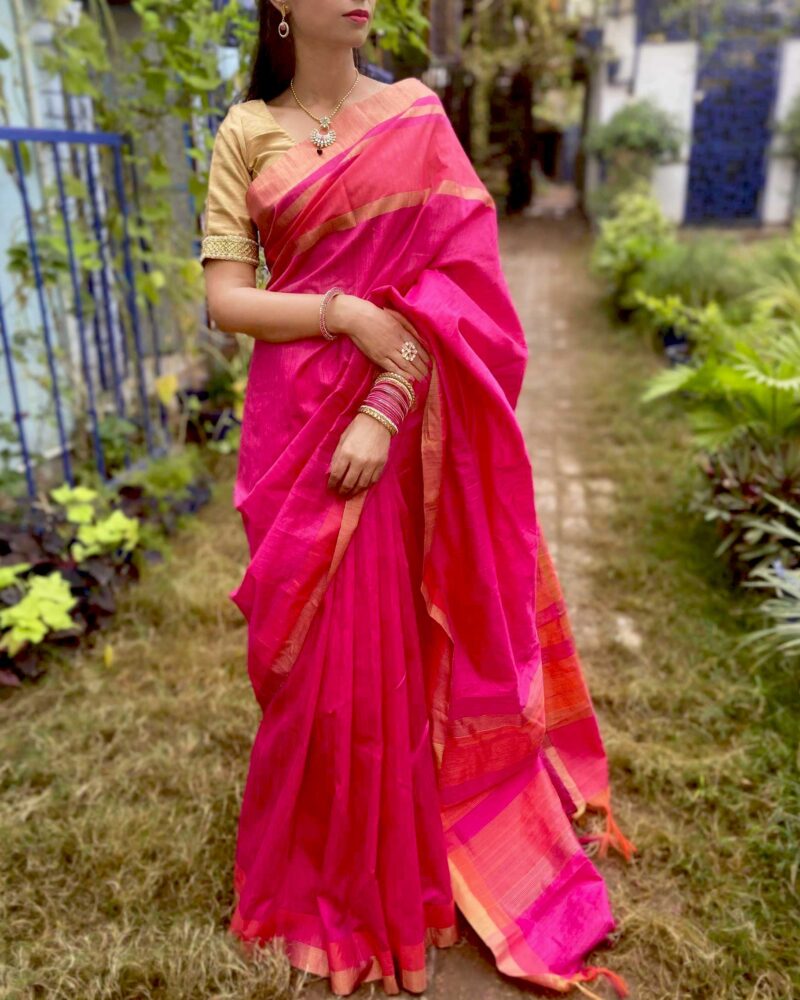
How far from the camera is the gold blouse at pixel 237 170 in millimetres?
1505

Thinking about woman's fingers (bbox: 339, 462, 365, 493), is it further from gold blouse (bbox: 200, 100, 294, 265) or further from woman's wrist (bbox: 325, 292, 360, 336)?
gold blouse (bbox: 200, 100, 294, 265)

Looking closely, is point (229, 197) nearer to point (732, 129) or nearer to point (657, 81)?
point (657, 81)

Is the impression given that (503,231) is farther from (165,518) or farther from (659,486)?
(165,518)

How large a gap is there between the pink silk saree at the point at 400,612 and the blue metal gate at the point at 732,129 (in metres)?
11.5

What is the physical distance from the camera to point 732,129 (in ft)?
37.9

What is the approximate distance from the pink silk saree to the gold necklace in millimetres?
20

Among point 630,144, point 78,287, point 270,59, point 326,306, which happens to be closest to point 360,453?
point 326,306

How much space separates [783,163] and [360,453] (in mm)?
12160

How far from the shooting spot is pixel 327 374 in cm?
153

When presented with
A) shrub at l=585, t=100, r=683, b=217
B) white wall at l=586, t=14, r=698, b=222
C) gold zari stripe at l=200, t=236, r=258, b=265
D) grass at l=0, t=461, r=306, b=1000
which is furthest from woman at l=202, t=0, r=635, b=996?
white wall at l=586, t=14, r=698, b=222

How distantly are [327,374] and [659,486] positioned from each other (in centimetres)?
294

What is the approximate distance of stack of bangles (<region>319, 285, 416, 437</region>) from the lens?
1477 mm

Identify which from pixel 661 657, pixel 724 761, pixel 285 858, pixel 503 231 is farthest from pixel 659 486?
pixel 503 231

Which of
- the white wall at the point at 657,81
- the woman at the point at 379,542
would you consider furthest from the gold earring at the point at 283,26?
the white wall at the point at 657,81
